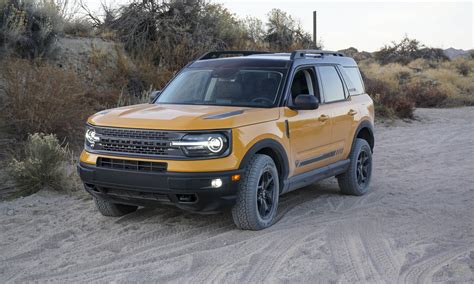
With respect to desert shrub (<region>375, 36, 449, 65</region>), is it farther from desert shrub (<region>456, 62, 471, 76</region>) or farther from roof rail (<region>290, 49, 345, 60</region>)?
roof rail (<region>290, 49, 345, 60</region>)

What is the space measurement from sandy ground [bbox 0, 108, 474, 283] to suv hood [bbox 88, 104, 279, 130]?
1143mm

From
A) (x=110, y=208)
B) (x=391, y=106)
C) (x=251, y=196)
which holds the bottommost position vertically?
(x=391, y=106)

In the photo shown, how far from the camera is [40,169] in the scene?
8359mm

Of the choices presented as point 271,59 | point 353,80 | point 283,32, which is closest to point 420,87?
point 283,32

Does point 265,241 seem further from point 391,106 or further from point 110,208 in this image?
point 391,106

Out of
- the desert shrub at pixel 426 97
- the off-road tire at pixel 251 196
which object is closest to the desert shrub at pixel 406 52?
the desert shrub at pixel 426 97

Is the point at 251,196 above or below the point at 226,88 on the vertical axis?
below

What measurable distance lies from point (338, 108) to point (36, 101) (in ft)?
17.0

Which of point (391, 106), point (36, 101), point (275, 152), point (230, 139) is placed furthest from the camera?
point (391, 106)

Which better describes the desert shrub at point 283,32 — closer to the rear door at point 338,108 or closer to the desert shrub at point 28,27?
the desert shrub at point 28,27

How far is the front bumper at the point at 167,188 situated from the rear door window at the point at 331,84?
7.70 ft

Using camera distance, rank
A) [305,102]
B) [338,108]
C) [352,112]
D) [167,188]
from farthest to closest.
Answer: [352,112]
[338,108]
[305,102]
[167,188]

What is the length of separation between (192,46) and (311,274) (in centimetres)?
1285

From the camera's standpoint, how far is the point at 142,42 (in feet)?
56.0
